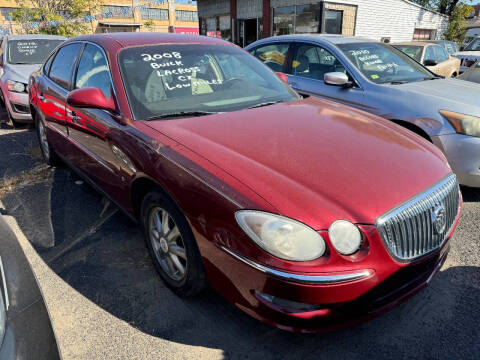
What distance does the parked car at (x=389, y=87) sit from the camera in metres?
3.30

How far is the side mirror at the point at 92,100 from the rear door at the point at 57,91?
0.99 m

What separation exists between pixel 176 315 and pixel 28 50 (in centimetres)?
741

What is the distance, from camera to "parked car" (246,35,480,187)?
3303 millimetres

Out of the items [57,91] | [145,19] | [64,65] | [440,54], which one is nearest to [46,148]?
[57,91]

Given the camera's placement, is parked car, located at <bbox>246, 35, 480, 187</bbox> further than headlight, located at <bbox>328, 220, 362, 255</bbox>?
Yes

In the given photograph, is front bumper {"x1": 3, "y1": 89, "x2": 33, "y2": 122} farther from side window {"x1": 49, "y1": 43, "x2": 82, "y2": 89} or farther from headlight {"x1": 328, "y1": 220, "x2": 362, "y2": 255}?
headlight {"x1": 328, "y1": 220, "x2": 362, "y2": 255}

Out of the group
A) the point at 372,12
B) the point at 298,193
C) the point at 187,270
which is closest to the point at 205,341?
the point at 187,270

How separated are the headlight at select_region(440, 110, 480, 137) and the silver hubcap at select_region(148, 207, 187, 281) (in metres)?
Answer: 2.76

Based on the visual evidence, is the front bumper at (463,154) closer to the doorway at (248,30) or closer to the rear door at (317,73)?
the rear door at (317,73)

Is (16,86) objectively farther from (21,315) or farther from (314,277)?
(314,277)

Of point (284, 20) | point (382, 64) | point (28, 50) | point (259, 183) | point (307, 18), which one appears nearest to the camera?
point (259, 183)

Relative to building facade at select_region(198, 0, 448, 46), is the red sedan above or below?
below

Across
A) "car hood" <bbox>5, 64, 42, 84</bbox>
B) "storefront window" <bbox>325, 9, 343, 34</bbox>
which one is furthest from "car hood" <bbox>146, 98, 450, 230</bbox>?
"storefront window" <bbox>325, 9, 343, 34</bbox>

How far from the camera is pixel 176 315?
7.27 ft
